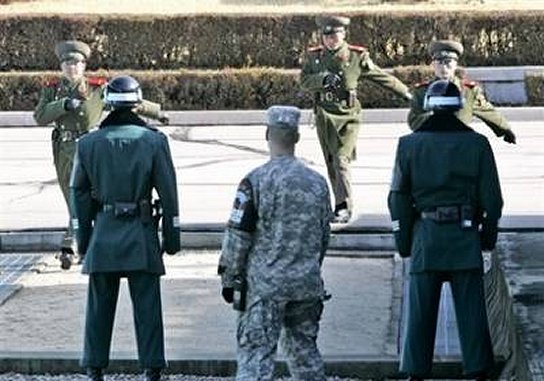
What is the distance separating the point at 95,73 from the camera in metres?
25.6

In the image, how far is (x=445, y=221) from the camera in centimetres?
784

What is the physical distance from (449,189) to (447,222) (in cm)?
18

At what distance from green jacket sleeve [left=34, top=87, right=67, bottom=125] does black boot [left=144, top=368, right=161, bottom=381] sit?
155 inches

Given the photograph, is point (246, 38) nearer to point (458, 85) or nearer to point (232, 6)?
point (232, 6)

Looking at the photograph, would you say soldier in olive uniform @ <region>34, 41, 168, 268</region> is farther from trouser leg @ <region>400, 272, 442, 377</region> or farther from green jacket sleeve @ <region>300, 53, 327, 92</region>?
trouser leg @ <region>400, 272, 442, 377</region>

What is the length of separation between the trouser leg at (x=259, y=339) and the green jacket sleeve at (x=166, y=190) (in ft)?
Result: 3.24

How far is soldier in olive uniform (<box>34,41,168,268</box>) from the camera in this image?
38.4 feet

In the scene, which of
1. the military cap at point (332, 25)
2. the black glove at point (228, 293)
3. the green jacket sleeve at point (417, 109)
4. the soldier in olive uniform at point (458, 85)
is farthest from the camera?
the military cap at point (332, 25)

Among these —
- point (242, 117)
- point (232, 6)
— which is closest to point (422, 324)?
point (242, 117)

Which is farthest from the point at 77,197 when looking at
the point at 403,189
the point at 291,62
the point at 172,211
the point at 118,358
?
the point at 291,62

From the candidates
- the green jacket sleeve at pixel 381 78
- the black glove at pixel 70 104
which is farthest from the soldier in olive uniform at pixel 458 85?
the black glove at pixel 70 104

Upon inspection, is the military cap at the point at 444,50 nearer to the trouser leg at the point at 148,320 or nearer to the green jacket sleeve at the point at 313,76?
the green jacket sleeve at the point at 313,76

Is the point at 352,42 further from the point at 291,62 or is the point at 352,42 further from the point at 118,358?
the point at 118,358

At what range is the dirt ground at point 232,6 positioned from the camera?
27734 millimetres
